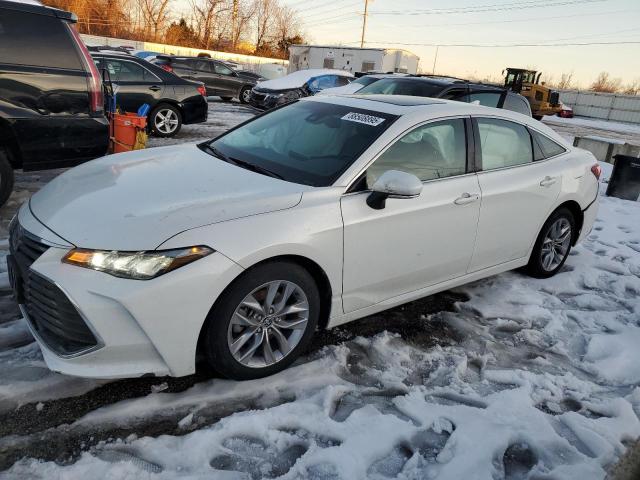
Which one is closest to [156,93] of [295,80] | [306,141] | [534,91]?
[295,80]

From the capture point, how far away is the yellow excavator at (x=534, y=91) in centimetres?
2727

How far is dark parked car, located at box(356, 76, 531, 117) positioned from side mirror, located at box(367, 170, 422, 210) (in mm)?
5529

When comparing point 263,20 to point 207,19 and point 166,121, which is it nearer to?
point 207,19

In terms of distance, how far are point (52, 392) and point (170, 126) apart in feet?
26.6

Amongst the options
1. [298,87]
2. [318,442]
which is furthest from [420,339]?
[298,87]

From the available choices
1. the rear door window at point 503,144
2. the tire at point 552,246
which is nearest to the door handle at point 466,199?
the rear door window at point 503,144

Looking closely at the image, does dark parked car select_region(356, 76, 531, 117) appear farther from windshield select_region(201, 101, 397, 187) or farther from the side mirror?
the side mirror

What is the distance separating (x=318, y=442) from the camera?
2.46 metres

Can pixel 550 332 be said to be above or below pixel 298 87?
below

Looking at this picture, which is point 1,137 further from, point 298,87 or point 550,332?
point 298,87

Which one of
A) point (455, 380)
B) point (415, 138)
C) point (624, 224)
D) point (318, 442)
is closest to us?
point (318, 442)

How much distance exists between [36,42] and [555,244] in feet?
16.8

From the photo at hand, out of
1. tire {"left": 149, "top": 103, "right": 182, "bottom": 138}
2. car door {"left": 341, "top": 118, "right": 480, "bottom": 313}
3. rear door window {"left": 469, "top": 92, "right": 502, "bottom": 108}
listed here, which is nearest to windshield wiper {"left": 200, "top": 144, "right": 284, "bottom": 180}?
car door {"left": 341, "top": 118, "right": 480, "bottom": 313}

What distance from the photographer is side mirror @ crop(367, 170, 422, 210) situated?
2.92m
